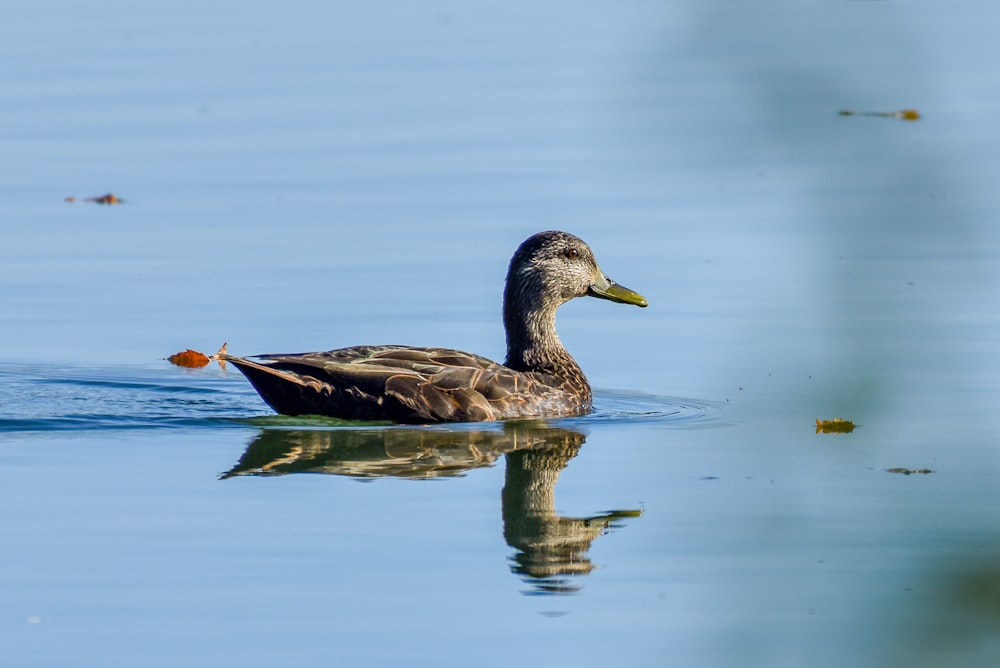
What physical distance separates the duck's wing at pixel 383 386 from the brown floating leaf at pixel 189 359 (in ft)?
4.46

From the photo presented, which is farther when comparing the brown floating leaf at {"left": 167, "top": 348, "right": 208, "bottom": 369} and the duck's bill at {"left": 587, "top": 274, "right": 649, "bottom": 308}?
the duck's bill at {"left": 587, "top": 274, "right": 649, "bottom": 308}

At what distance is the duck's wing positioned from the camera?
34.7 ft

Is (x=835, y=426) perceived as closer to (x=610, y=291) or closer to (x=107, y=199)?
(x=610, y=291)

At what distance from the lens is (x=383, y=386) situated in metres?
10.6

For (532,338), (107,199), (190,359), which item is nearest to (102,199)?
(107,199)

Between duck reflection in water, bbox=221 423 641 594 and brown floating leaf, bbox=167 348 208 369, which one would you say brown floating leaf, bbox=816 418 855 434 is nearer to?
duck reflection in water, bbox=221 423 641 594

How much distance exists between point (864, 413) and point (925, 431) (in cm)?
28

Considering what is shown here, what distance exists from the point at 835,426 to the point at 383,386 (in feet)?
26.8

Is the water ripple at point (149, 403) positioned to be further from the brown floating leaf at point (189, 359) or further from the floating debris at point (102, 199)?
the floating debris at point (102, 199)

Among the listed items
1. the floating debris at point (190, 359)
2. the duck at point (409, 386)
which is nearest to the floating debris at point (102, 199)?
the floating debris at point (190, 359)

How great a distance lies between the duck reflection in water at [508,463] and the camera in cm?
724

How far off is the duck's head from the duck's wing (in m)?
1.22

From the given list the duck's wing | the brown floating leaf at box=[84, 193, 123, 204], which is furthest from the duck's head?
the brown floating leaf at box=[84, 193, 123, 204]

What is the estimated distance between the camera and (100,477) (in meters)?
8.82
